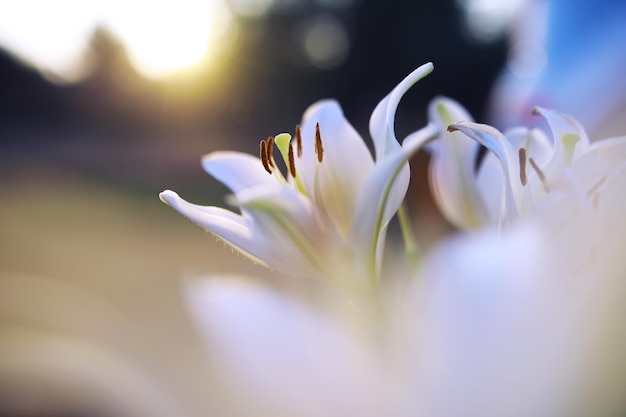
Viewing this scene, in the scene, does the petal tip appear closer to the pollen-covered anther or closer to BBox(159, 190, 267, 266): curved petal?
BBox(159, 190, 267, 266): curved petal

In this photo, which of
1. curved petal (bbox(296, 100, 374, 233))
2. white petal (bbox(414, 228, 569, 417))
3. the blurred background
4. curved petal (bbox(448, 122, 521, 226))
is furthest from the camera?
the blurred background

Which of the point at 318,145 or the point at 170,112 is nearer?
the point at 318,145

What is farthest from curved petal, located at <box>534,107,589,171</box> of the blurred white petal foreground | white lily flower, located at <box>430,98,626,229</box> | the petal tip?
the petal tip

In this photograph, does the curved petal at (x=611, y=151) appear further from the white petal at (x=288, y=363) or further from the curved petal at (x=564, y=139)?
the white petal at (x=288, y=363)

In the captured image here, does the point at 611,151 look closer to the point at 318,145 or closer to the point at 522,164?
the point at 522,164

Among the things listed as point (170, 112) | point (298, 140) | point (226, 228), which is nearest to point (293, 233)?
point (226, 228)

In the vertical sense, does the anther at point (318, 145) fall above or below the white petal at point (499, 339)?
above

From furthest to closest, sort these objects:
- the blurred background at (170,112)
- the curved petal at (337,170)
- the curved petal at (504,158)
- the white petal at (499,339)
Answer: the blurred background at (170,112) < the curved petal at (337,170) < the curved petal at (504,158) < the white petal at (499,339)

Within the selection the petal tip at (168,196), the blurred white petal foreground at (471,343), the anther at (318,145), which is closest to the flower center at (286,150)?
the anther at (318,145)
